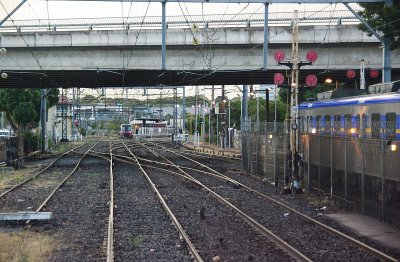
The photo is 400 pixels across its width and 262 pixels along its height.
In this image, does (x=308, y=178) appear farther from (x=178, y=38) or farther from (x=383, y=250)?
(x=178, y=38)

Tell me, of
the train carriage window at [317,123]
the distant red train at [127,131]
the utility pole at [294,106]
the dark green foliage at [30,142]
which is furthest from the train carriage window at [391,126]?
the distant red train at [127,131]

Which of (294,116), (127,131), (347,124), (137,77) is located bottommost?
(127,131)

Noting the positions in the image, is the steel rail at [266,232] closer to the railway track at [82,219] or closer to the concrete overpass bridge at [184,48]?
the railway track at [82,219]

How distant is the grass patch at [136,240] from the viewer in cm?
1151

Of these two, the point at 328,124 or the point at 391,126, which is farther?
the point at 328,124

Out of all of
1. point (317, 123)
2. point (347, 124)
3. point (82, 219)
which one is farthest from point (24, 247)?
point (317, 123)

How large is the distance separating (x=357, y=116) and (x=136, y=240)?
12.5 m

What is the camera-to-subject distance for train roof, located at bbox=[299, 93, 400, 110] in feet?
61.2

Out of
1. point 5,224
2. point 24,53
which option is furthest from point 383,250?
point 24,53

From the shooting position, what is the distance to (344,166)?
16922mm

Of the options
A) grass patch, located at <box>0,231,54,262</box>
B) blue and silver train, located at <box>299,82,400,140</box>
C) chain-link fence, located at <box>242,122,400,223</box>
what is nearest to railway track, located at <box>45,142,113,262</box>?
grass patch, located at <box>0,231,54,262</box>

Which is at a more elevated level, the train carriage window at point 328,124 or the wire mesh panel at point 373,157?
the train carriage window at point 328,124

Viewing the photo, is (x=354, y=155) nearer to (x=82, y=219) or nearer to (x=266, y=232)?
(x=266, y=232)

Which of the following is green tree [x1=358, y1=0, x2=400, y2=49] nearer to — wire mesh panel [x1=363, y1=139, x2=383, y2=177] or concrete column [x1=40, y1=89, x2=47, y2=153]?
wire mesh panel [x1=363, y1=139, x2=383, y2=177]
